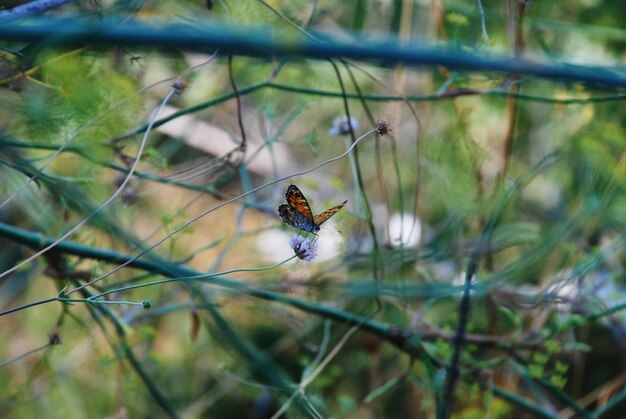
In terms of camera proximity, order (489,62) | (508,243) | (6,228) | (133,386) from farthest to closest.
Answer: (508,243) < (133,386) < (6,228) < (489,62)

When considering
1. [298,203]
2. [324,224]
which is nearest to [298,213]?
[298,203]

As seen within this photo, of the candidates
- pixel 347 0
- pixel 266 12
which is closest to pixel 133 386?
pixel 266 12

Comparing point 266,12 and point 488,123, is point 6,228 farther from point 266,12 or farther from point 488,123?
point 488,123

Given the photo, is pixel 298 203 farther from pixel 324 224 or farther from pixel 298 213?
pixel 324 224

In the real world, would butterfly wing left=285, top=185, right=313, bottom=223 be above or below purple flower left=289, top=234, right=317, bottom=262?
above

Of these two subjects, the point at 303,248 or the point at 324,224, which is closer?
the point at 303,248

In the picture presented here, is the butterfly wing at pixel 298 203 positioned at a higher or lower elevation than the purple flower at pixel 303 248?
higher

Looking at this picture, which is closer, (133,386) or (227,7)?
(227,7)

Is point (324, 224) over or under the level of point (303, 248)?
under
